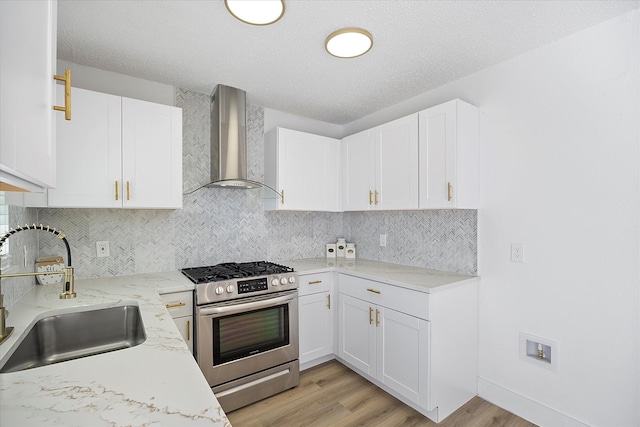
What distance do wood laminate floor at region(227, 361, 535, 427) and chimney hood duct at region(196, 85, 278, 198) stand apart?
1.69 metres

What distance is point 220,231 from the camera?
286cm

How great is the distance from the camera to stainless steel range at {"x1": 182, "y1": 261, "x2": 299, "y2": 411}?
2.12 m

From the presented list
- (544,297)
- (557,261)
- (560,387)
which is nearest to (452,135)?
(557,261)

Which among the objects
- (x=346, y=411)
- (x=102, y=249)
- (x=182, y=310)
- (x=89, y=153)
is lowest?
(x=346, y=411)

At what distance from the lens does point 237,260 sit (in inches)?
116

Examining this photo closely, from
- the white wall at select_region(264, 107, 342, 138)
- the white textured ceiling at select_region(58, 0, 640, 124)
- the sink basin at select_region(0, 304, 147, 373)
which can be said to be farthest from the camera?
the white wall at select_region(264, 107, 342, 138)

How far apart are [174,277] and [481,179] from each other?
2.45 metres

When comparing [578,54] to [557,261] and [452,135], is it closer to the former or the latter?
[452,135]

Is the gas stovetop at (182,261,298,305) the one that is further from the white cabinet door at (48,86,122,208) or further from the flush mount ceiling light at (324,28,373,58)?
the flush mount ceiling light at (324,28,373,58)

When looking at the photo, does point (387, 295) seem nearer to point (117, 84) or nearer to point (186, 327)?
point (186, 327)

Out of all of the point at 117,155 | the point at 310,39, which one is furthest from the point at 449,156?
the point at 117,155

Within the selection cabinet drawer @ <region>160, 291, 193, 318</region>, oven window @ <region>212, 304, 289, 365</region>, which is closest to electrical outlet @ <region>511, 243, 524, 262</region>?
oven window @ <region>212, 304, 289, 365</region>

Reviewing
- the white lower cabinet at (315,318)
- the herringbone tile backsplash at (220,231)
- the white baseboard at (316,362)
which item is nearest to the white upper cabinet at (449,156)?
the herringbone tile backsplash at (220,231)

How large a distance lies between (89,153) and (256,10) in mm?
1389
